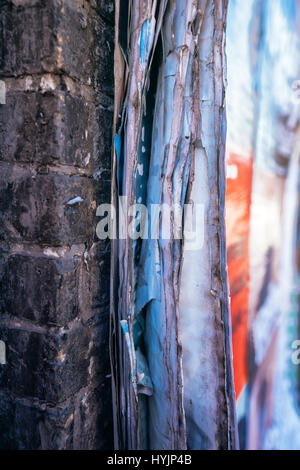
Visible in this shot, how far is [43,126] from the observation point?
21.3 inches

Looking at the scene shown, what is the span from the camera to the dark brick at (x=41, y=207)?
55cm

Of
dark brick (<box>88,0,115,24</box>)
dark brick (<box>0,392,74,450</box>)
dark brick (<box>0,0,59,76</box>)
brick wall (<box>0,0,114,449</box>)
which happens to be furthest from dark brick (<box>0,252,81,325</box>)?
dark brick (<box>88,0,115,24</box>)

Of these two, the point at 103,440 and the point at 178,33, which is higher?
the point at 178,33

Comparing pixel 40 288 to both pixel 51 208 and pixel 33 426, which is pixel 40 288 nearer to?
pixel 51 208

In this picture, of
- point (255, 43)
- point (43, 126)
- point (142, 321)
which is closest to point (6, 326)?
point (142, 321)

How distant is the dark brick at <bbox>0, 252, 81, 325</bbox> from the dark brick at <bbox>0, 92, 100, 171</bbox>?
21 centimetres

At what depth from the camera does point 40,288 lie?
1.90 feet

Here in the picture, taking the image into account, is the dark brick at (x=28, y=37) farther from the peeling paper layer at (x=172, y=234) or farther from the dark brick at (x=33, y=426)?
the dark brick at (x=33, y=426)

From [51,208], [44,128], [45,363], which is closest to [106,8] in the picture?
[44,128]

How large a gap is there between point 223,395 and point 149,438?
233 millimetres

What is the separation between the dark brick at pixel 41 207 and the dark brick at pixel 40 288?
0.16ft

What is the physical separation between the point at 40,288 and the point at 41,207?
0.17 m

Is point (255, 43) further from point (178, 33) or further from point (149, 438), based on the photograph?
point (149, 438)
